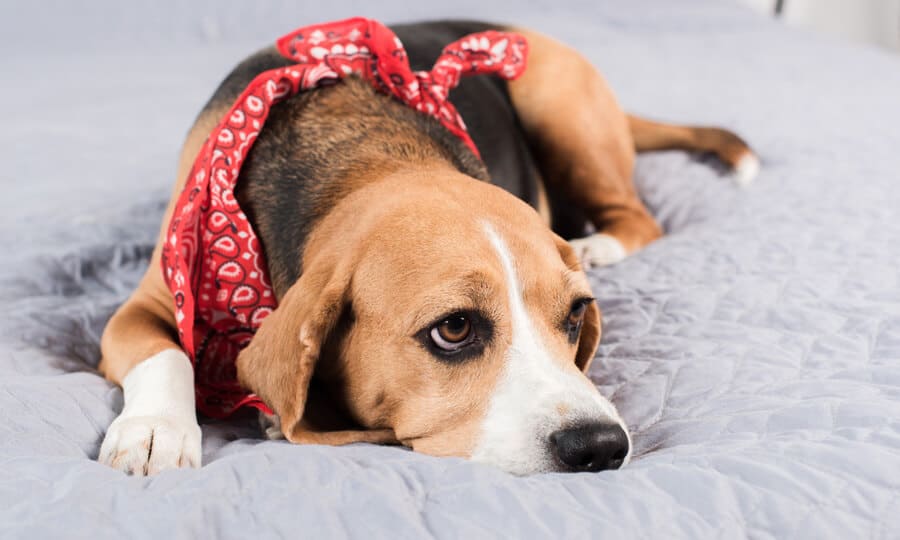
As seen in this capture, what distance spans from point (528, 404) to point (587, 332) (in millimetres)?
504

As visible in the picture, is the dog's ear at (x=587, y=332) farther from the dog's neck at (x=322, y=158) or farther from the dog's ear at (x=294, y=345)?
the dog's ear at (x=294, y=345)

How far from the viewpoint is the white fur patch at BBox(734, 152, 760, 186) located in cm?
349

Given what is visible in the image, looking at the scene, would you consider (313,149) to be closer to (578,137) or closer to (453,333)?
(453,333)

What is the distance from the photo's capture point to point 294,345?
1.74m

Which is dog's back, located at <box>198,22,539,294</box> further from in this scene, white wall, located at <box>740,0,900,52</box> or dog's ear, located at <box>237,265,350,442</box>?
white wall, located at <box>740,0,900,52</box>

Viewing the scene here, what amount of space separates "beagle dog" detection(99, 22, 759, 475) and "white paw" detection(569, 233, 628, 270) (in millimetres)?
691

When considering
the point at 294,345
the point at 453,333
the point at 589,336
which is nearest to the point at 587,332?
the point at 589,336

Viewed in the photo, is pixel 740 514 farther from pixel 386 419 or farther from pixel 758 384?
pixel 386 419

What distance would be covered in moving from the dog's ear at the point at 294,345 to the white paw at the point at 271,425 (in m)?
0.07

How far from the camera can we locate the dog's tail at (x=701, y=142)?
140 inches

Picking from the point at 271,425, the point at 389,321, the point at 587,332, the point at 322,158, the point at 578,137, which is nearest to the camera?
the point at 389,321

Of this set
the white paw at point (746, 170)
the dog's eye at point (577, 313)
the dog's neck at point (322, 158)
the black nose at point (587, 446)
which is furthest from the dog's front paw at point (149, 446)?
the white paw at point (746, 170)

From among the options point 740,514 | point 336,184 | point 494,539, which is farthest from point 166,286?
point 740,514

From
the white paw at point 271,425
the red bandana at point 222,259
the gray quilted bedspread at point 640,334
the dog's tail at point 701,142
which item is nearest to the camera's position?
the gray quilted bedspread at point 640,334
